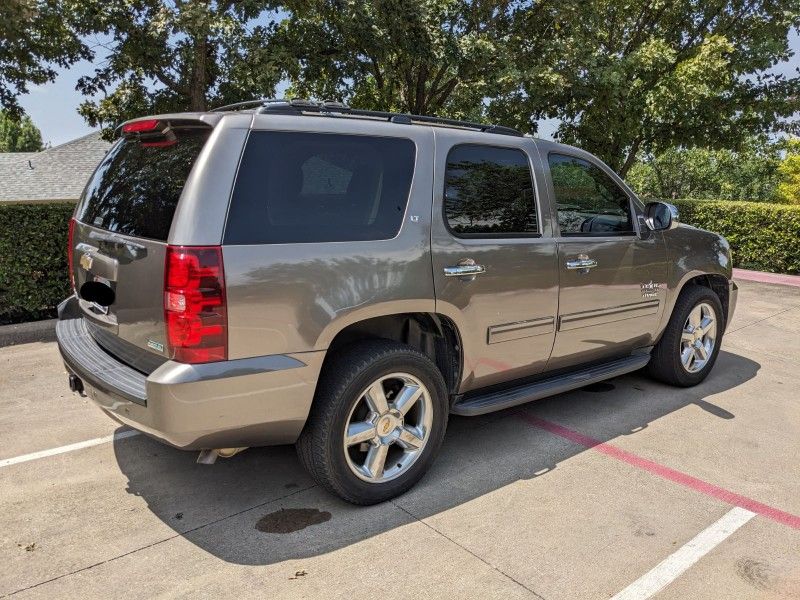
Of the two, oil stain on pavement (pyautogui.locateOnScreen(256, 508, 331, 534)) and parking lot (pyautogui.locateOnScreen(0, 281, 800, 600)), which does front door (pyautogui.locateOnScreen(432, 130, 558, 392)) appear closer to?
parking lot (pyautogui.locateOnScreen(0, 281, 800, 600))

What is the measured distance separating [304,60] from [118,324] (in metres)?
7.95

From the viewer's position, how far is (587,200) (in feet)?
14.4

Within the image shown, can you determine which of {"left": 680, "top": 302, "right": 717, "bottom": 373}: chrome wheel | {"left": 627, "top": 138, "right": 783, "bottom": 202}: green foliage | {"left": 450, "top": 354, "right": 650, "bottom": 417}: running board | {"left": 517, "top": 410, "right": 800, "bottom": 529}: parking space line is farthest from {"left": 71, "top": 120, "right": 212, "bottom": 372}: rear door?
{"left": 627, "top": 138, "right": 783, "bottom": 202}: green foliage

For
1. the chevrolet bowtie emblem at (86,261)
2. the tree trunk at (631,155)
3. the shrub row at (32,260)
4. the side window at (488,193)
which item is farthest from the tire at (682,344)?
the tree trunk at (631,155)

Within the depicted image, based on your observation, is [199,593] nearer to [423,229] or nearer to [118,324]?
[118,324]

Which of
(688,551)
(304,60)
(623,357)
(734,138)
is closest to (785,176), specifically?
(734,138)

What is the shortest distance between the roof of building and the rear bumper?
19142 mm

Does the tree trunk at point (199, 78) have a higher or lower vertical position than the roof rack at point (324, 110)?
higher

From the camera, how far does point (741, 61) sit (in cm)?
1222

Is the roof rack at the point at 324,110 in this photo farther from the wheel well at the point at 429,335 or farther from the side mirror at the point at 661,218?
the side mirror at the point at 661,218

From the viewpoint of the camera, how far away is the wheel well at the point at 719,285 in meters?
5.45

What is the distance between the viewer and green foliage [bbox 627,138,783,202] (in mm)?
30000

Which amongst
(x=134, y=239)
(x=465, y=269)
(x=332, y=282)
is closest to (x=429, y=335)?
→ (x=465, y=269)

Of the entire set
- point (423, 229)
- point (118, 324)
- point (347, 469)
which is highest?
point (423, 229)
